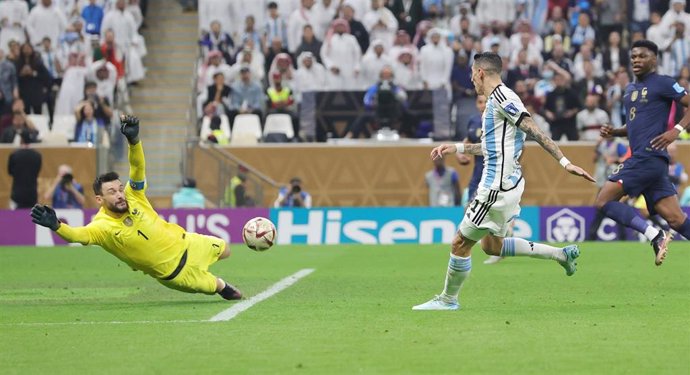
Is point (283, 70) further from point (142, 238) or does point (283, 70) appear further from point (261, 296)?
point (142, 238)

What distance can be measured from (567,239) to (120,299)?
13.3 metres

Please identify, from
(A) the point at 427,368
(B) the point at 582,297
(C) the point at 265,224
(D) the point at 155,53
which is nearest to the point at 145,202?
(C) the point at 265,224

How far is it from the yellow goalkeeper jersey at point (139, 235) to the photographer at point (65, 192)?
14473 mm

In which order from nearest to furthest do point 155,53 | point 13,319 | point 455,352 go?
point 455,352
point 13,319
point 155,53

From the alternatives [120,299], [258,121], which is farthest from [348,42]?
[120,299]

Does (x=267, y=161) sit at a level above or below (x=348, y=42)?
below

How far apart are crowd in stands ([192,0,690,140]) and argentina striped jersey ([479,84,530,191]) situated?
52.7 feet

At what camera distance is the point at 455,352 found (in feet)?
28.9

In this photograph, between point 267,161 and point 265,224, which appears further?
point 267,161

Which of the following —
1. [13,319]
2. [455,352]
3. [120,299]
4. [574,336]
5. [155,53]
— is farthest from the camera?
[155,53]

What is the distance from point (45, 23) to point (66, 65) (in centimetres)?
141

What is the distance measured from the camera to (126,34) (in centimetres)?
3084

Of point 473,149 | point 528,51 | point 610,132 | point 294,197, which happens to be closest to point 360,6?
point 528,51

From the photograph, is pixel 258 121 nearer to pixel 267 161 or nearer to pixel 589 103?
pixel 267 161
